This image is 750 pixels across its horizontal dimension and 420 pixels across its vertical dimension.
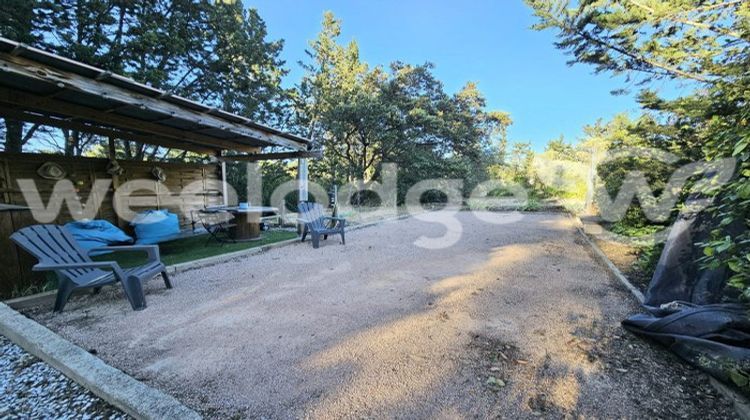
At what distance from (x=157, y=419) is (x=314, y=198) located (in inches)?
435

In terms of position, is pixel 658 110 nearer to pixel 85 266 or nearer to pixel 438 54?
pixel 85 266

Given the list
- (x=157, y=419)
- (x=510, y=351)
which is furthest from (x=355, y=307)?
(x=157, y=419)

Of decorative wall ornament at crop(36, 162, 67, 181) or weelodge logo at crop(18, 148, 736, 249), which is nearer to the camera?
weelodge logo at crop(18, 148, 736, 249)

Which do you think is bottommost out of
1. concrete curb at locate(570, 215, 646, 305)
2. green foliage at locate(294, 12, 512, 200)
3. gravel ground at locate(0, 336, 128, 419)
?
gravel ground at locate(0, 336, 128, 419)

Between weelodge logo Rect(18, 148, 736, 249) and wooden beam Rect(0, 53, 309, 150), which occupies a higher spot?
wooden beam Rect(0, 53, 309, 150)

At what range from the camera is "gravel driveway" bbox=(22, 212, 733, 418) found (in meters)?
1.50

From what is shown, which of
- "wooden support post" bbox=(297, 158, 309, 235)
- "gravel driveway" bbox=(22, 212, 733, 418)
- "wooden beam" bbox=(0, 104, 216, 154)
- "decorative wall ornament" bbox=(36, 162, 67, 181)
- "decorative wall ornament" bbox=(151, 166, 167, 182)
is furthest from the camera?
"wooden support post" bbox=(297, 158, 309, 235)

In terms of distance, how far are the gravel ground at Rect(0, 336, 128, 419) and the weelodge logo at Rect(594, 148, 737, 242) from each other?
3.71 meters

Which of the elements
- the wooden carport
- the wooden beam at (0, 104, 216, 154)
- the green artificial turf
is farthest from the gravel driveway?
the wooden beam at (0, 104, 216, 154)

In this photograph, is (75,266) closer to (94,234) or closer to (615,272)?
(94,234)

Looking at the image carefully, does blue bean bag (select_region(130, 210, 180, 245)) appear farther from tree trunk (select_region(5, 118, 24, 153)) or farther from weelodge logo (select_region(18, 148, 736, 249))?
tree trunk (select_region(5, 118, 24, 153))

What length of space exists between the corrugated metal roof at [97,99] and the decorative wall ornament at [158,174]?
944 mm

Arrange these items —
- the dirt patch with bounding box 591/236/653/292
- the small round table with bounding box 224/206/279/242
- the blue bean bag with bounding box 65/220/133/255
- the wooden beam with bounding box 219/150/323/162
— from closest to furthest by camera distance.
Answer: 1. the dirt patch with bounding box 591/236/653/292
2. the blue bean bag with bounding box 65/220/133/255
3. the small round table with bounding box 224/206/279/242
4. the wooden beam with bounding box 219/150/323/162

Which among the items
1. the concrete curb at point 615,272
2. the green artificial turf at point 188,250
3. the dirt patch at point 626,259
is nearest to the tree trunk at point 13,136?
the green artificial turf at point 188,250
